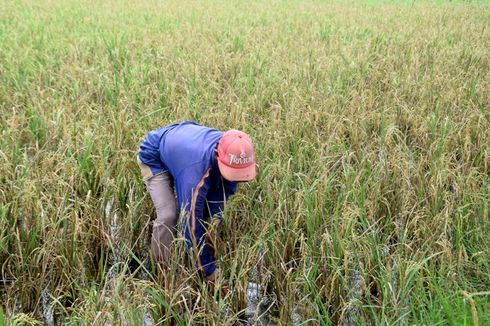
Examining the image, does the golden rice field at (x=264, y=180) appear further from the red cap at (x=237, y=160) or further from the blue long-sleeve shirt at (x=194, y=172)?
the red cap at (x=237, y=160)

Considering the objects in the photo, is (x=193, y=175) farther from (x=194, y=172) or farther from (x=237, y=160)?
(x=237, y=160)

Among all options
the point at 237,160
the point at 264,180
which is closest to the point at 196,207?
the point at 237,160

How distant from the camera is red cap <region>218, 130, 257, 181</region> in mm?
1901

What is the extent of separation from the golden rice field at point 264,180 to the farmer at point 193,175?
89 mm

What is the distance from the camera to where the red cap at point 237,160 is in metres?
1.90

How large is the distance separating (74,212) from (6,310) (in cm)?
47

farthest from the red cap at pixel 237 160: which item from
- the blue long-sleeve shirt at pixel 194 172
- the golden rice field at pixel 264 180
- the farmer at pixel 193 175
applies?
the golden rice field at pixel 264 180

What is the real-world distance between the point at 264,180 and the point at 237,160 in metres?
0.65

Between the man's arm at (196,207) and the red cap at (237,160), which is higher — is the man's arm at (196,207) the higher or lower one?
the lower one

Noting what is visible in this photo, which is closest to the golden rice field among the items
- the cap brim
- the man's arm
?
the man's arm

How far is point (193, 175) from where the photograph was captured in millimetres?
2033

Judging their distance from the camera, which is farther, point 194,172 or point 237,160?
point 194,172

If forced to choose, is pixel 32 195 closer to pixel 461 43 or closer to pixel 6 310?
pixel 6 310

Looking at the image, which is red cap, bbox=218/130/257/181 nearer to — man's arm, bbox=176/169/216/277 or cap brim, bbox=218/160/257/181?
cap brim, bbox=218/160/257/181
